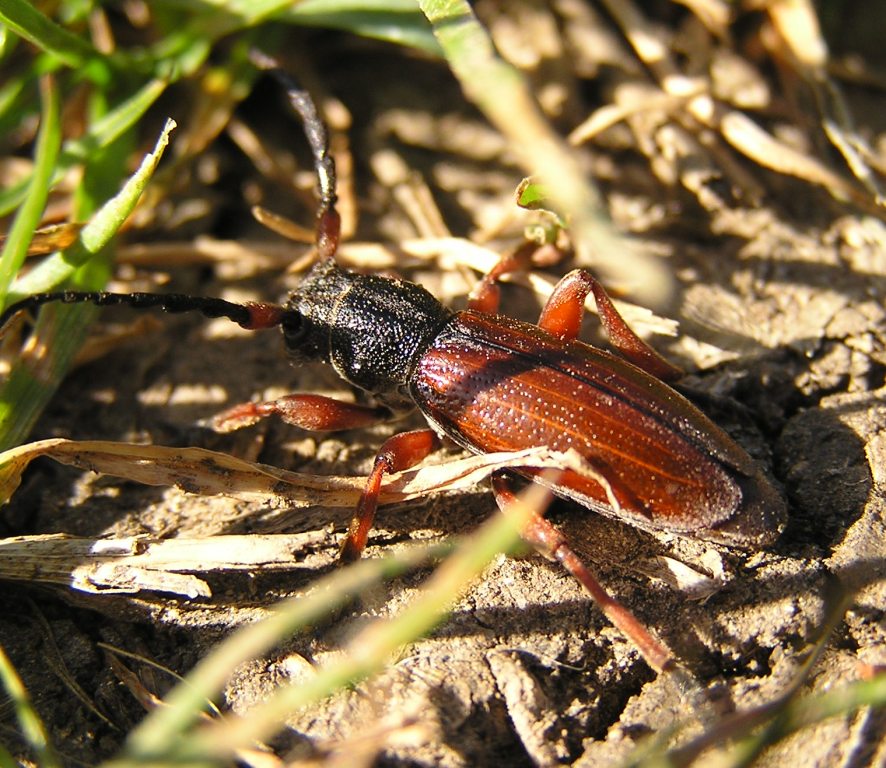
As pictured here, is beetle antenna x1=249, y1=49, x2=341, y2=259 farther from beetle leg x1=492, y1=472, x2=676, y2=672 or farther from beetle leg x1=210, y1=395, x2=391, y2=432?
beetle leg x1=492, y1=472, x2=676, y2=672

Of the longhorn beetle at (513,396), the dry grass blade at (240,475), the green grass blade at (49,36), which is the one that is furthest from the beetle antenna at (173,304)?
the green grass blade at (49,36)

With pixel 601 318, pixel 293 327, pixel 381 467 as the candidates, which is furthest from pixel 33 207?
pixel 601 318

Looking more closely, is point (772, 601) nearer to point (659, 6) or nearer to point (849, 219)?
point (849, 219)

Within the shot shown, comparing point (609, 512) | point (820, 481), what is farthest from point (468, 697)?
point (820, 481)

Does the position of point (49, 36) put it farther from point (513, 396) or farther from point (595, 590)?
point (595, 590)

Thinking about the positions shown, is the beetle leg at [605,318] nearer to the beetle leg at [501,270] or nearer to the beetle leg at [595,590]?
the beetle leg at [501,270]

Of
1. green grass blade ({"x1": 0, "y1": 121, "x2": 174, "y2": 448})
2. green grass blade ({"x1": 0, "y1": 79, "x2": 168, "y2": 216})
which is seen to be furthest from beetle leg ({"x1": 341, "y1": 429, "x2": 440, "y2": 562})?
green grass blade ({"x1": 0, "y1": 79, "x2": 168, "y2": 216})
